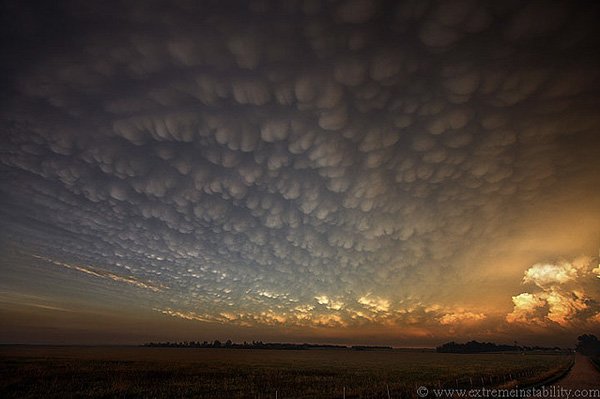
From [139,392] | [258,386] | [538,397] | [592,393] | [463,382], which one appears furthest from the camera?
[463,382]

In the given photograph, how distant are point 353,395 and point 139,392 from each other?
2227 cm

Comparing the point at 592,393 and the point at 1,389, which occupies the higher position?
the point at 592,393

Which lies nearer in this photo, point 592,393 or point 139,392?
point 592,393

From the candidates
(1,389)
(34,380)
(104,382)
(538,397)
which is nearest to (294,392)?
(538,397)

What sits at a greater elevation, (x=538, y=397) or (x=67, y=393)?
(x=538, y=397)

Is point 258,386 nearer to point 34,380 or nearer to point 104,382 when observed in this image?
point 104,382

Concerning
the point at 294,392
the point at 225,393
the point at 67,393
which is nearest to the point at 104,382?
the point at 67,393

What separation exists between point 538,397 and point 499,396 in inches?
110

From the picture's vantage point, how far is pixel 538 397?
24.5m

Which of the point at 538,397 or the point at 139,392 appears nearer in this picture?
the point at 538,397

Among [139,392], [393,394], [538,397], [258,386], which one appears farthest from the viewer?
[258,386]

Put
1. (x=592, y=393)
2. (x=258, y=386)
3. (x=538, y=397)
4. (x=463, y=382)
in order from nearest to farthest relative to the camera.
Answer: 1. (x=538, y=397)
2. (x=592, y=393)
3. (x=258, y=386)
4. (x=463, y=382)

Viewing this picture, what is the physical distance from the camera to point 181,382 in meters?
39.8

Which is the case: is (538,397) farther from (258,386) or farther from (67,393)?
(67,393)
